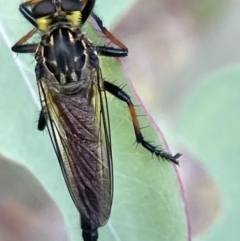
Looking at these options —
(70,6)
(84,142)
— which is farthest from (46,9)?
(84,142)

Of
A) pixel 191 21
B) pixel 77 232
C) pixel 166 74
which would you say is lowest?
pixel 77 232

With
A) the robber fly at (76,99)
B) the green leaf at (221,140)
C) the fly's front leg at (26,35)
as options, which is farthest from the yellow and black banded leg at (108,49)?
the green leaf at (221,140)

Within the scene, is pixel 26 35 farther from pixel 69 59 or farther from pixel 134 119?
pixel 134 119

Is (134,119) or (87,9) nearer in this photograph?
(134,119)

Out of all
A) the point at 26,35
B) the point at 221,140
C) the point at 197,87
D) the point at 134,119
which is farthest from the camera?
the point at 197,87

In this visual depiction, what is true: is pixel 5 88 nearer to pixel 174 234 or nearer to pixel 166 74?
pixel 174 234

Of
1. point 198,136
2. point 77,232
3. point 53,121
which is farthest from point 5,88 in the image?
point 198,136
